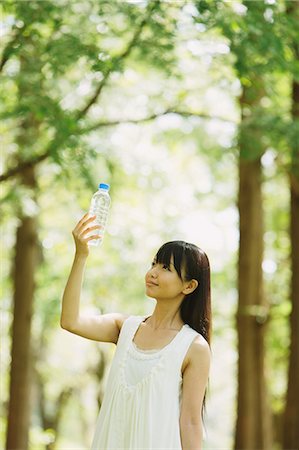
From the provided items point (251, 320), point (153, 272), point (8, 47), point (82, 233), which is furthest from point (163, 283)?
point (251, 320)

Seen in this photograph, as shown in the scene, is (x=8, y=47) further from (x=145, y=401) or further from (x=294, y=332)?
(x=294, y=332)

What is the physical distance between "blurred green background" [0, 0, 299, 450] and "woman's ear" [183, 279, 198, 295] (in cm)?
330

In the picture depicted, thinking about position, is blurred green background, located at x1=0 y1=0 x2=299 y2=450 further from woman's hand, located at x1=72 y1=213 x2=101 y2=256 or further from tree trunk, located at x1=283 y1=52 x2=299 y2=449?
woman's hand, located at x1=72 y1=213 x2=101 y2=256

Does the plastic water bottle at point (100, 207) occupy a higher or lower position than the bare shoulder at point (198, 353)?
higher

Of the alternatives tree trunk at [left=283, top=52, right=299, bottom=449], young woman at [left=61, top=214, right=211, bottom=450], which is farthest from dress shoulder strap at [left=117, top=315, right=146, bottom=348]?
tree trunk at [left=283, top=52, right=299, bottom=449]

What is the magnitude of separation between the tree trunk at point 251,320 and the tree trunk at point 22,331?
305 centimetres

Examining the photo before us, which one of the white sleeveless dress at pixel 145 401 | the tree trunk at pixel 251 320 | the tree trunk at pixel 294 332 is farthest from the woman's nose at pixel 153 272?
the tree trunk at pixel 251 320

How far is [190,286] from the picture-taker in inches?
154

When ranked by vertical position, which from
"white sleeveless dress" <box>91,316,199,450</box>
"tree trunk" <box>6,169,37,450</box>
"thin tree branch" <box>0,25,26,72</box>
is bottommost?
"tree trunk" <box>6,169,37,450</box>

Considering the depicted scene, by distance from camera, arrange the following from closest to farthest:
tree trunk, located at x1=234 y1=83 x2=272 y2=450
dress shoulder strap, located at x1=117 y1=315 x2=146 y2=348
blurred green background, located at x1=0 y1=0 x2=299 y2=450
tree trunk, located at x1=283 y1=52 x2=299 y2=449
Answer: dress shoulder strap, located at x1=117 y1=315 x2=146 y2=348, blurred green background, located at x1=0 y1=0 x2=299 y2=450, tree trunk, located at x1=283 y1=52 x2=299 y2=449, tree trunk, located at x1=234 y1=83 x2=272 y2=450

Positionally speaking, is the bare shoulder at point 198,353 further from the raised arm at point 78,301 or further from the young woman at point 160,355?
the raised arm at point 78,301

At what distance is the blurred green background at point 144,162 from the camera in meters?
7.86

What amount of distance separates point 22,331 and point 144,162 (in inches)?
168

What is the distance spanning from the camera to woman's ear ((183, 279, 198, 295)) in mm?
3914
